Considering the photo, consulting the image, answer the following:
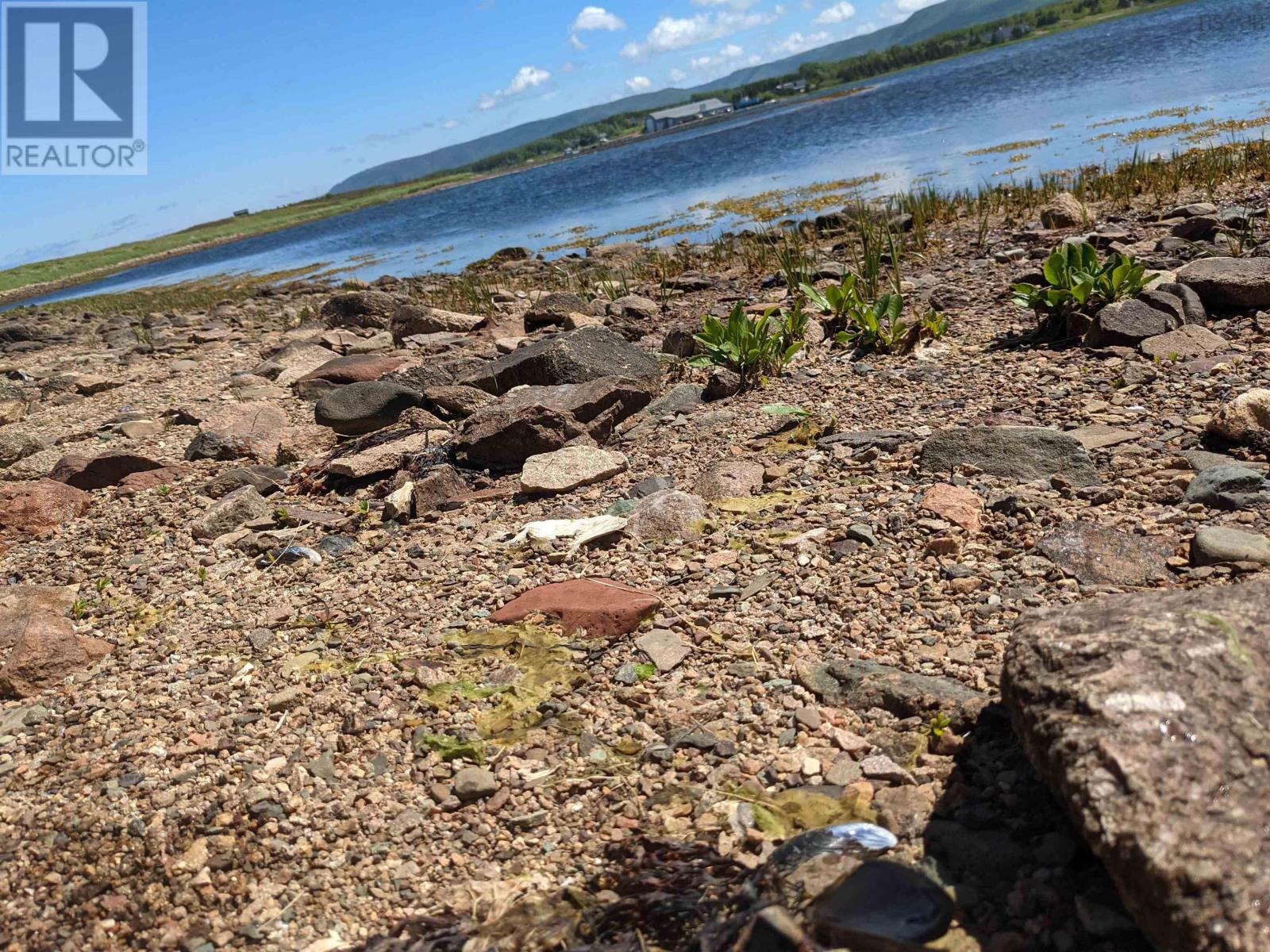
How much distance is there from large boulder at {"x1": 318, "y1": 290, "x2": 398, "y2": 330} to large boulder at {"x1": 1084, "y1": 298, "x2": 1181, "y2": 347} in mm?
9030

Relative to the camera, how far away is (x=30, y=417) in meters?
9.93

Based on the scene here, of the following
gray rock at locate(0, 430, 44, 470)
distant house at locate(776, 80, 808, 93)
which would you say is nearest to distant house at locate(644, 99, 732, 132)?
distant house at locate(776, 80, 808, 93)

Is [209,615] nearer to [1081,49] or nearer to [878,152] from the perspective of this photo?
[878,152]

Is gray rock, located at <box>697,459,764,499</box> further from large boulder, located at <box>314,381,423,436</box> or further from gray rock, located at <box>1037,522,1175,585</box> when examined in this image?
large boulder, located at <box>314,381,423,436</box>

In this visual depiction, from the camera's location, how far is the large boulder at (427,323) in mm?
10836

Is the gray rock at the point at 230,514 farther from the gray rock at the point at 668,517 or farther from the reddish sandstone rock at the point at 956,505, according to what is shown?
the reddish sandstone rock at the point at 956,505

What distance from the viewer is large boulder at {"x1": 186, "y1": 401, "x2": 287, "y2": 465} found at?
6996 millimetres

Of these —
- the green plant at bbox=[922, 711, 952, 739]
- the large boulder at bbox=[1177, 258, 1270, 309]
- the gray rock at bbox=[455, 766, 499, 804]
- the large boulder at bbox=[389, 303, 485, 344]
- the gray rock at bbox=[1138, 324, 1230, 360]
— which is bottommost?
the gray rock at bbox=[455, 766, 499, 804]

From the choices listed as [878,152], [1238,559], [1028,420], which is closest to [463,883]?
[1238,559]

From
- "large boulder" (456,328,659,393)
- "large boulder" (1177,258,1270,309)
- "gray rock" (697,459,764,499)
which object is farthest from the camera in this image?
"large boulder" (456,328,659,393)

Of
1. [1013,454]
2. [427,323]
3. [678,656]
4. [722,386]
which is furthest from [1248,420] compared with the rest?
[427,323]

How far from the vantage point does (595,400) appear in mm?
6215

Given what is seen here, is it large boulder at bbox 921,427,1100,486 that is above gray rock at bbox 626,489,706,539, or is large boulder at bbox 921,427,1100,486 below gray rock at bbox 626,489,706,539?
above

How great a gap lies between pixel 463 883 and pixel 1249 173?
12.4 metres
